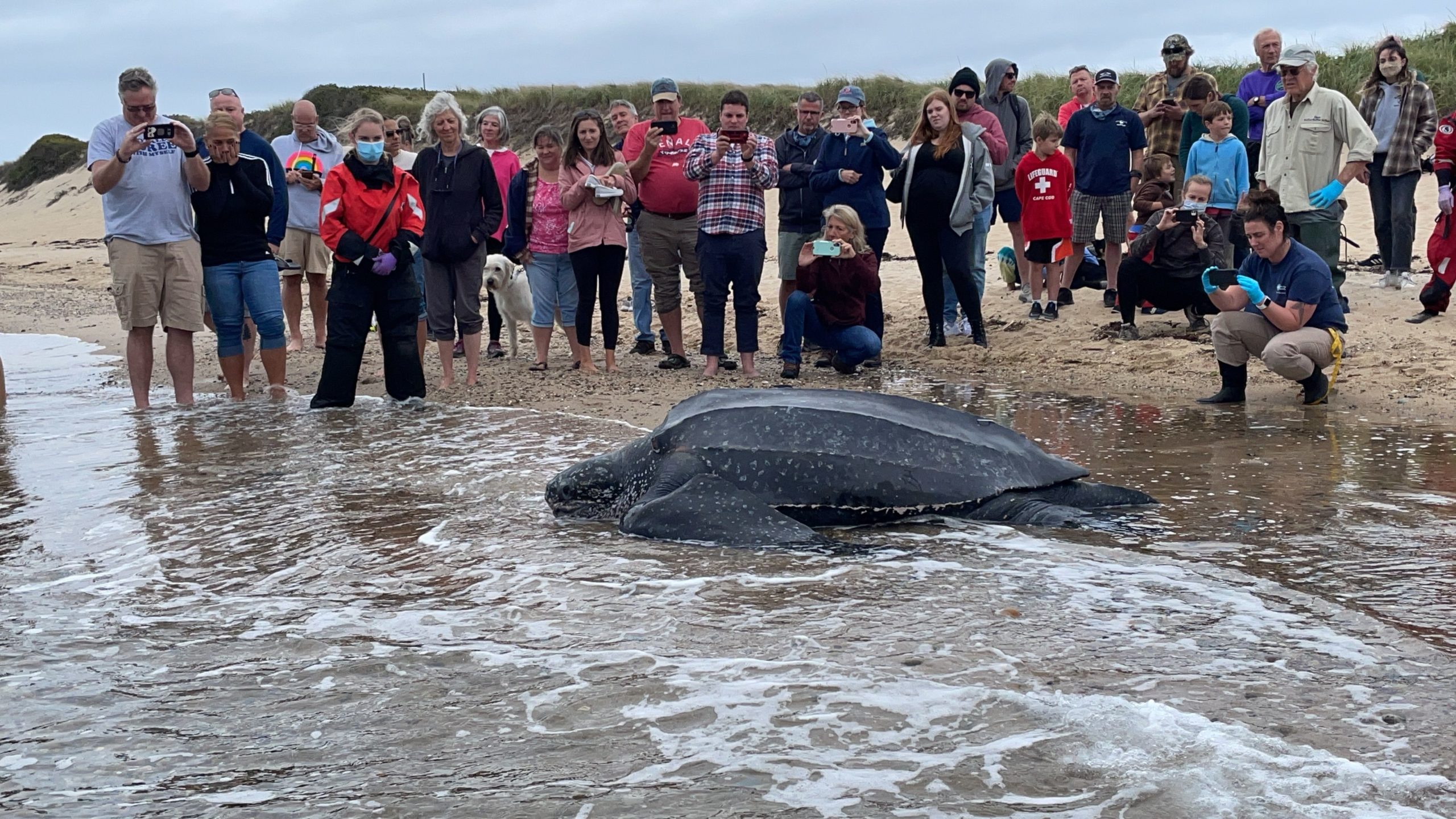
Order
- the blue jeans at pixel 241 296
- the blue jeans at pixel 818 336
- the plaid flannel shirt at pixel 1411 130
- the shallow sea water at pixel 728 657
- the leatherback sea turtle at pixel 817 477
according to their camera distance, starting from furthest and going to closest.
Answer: the plaid flannel shirt at pixel 1411 130 → the blue jeans at pixel 818 336 → the blue jeans at pixel 241 296 → the leatherback sea turtle at pixel 817 477 → the shallow sea water at pixel 728 657

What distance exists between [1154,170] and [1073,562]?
506 centimetres

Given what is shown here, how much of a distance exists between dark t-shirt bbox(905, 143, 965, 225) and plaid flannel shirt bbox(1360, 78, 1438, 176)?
9.17 ft

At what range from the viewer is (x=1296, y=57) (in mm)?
7012

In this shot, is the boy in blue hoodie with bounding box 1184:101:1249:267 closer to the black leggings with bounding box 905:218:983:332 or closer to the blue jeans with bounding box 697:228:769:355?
the black leggings with bounding box 905:218:983:332

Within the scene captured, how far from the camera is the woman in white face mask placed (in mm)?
7594

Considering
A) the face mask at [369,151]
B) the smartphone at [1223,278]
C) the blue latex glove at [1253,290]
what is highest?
the face mask at [369,151]

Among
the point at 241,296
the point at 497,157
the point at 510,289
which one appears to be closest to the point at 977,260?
the point at 510,289

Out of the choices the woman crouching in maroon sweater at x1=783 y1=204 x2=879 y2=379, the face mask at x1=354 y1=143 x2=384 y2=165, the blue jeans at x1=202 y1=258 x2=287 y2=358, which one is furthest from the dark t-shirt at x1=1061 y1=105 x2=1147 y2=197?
the blue jeans at x1=202 y1=258 x2=287 y2=358

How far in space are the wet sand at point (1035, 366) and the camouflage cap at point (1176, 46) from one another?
171cm

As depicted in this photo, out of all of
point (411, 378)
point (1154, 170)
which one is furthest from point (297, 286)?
point (1154, 170)

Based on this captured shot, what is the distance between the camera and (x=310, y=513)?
427 cm

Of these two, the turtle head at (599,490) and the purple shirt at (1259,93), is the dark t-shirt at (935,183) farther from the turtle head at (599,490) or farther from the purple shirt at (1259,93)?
the turtle head at (599,490)

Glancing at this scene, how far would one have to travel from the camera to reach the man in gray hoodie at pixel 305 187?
7.63 metres

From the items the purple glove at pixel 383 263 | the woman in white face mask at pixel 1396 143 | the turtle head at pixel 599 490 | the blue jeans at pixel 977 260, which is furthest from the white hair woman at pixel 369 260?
the woman in white face mask at pixel 1396 143
